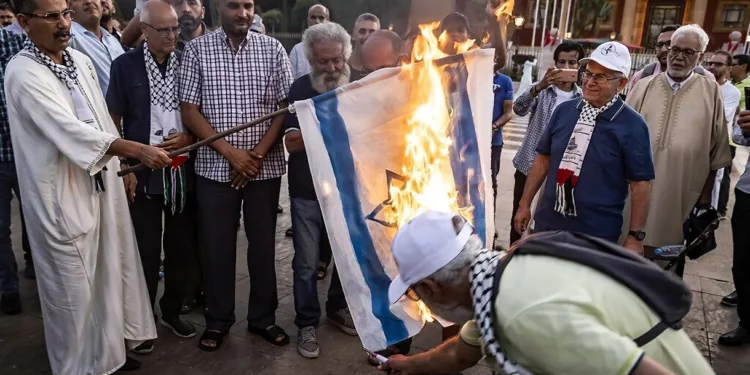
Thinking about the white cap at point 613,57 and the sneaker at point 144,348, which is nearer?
the white cap at point 613,57

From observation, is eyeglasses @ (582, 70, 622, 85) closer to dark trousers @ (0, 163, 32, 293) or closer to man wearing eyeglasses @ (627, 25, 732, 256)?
man wearing eyeglasses @ (627, 25, 732, 256)

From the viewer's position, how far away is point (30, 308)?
13.7ft

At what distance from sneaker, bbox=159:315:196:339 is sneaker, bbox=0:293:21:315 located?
3.83 ft

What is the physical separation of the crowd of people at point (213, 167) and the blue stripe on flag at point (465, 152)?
18.5 inches

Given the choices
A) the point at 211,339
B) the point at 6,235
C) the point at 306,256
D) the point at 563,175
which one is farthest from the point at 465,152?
the point at 6,235

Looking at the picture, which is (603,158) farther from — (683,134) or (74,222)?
(74,222)

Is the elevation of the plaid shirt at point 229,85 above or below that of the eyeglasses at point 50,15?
below

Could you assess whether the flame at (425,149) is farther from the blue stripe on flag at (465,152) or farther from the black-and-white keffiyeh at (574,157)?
the black-and-white keffiyeh at (574,157)

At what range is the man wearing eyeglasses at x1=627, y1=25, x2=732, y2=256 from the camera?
13.6 ft

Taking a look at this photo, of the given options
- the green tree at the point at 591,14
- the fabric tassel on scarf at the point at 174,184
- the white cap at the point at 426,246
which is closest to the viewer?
the white cap at the point at 426,246

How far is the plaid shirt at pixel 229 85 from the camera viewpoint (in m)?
3.46

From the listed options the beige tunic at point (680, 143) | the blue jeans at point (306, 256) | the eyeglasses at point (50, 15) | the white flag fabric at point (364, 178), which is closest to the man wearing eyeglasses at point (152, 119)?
the eyeglasses at point (50, 15)

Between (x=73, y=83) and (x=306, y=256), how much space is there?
5.68 ft

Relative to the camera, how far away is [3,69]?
13.0 feet
